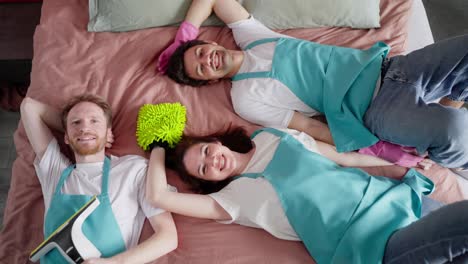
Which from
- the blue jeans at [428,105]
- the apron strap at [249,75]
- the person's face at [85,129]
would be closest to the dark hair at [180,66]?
the apron strap at [249,75]

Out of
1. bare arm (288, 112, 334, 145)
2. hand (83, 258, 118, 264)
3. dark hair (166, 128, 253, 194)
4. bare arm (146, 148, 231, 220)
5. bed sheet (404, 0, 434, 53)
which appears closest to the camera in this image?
hand (83, 258, 118, 264)

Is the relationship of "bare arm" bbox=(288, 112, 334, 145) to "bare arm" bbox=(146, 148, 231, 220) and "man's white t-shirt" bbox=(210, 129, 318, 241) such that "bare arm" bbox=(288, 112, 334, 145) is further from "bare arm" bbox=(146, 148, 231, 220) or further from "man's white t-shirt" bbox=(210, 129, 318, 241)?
"bare arm" bbox=(146, 148, 231, 220)

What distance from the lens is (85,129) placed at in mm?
1409

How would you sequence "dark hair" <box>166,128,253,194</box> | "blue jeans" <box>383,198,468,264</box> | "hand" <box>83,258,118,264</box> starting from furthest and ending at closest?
"dark hair" <box>166,128,253,194</box>
"hand" <box>83,258,118,264</box>
"blue jeans" <box>383,198,468,264</box>

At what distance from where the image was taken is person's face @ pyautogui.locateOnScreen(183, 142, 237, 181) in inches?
56.1

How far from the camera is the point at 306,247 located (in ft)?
4.47

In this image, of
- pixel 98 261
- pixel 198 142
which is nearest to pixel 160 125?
pixel 198 142

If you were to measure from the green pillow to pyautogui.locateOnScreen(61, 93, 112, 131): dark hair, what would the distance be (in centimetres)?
44

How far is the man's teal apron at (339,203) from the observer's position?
1275 mm

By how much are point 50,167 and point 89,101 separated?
10.9 inches

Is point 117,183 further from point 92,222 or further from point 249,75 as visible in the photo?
point 249,75

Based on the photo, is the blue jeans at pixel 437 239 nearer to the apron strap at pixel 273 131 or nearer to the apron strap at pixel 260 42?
the apron strap at pixel 273 131

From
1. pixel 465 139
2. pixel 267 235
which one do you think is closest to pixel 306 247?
pixel 267 235

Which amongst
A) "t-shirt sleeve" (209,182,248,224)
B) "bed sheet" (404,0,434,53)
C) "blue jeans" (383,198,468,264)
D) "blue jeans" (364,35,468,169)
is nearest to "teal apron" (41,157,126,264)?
"t-shirt sleeve" (209,182,248,224)
